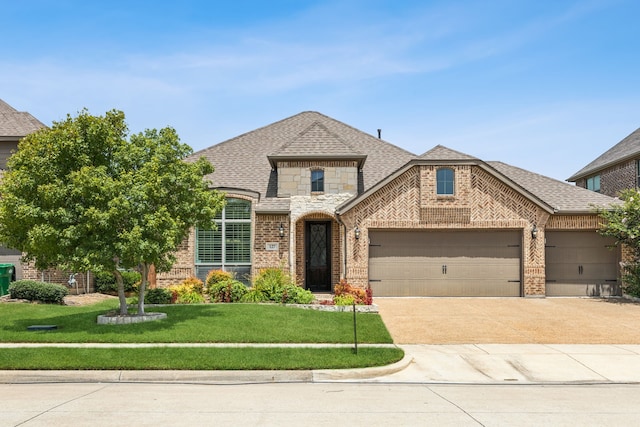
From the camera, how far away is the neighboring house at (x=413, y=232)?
19969 millimetres

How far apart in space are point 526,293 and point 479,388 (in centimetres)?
1267

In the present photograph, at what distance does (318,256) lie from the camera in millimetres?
21938

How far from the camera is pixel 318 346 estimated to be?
10.8 m

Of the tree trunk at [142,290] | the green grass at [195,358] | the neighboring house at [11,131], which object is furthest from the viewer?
the neighboring house at [11,131]

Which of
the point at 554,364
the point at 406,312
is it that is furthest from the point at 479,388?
the point at 406,312

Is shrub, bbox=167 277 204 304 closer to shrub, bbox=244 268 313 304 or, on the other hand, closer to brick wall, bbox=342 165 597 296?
shrub, bbox=244 268 313 304

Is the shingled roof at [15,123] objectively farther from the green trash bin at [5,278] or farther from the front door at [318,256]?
the front door at [318,256]

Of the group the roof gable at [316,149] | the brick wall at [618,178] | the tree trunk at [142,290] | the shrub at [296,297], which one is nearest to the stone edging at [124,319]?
the tree trunk at [142,290]

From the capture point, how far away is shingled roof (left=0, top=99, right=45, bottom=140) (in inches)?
887

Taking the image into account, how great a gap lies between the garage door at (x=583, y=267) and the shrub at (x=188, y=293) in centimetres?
1323

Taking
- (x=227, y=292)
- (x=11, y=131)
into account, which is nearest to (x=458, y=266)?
(x=227, y=292)

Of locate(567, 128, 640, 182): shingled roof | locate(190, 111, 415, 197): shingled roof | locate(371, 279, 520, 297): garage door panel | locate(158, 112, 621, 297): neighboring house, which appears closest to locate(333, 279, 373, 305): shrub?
locate(158, 112, 621, 297): neighboring house

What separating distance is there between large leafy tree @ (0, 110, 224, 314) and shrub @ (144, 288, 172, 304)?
162 inches

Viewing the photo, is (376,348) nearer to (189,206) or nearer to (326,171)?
(189,206)
